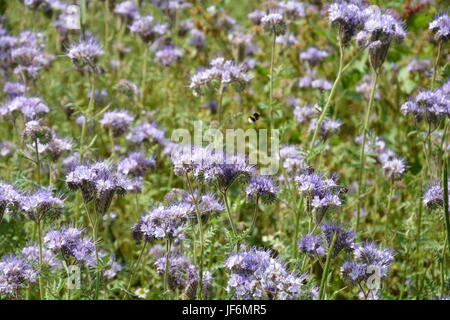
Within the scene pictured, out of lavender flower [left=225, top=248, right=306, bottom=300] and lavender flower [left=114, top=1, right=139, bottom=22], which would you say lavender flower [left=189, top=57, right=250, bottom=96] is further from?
lavender flower [left=114, top=1, right=139, bottom=22]

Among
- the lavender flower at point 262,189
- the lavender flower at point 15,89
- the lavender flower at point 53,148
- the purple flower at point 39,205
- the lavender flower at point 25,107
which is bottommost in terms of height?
the purple flower at point 39,205

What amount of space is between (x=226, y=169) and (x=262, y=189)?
23cm

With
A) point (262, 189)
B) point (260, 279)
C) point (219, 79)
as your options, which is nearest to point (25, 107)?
point (219, 79)

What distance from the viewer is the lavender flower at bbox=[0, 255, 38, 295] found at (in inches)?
126

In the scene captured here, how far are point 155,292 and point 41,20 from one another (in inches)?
207

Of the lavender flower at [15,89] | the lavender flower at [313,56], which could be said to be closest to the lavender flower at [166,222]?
the lavender flower at [15,89]

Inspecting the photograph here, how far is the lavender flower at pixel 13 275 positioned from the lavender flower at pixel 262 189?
3.94 feet

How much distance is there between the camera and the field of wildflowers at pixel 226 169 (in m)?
3.36

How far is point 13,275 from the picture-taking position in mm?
3221

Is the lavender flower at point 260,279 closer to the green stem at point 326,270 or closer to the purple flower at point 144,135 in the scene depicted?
the green stem at point 326,270

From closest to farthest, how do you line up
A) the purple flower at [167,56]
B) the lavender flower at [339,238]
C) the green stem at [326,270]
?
the green stem at [326,270] < the lavender flower at [339,238] < the purple flower at [167,56]

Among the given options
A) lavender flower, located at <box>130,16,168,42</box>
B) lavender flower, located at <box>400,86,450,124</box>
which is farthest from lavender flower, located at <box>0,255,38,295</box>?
lavender flower, located at <box>130,16,168,42</box>

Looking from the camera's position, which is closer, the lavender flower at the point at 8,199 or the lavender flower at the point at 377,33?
the lavender flower at the point at 8,199

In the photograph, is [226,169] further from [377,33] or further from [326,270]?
[377,33]
